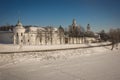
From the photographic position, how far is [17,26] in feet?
167

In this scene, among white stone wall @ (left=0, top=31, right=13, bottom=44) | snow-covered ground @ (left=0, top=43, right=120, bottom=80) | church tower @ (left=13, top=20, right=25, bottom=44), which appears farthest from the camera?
white stone wall @ (left=0, top=31, right=13, bottom=44)

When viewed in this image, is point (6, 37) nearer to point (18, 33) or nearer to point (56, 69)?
point (18, 33)

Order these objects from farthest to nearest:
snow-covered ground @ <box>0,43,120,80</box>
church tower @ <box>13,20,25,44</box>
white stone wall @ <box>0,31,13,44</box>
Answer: white stone wall @ <box>0,31,13,44</box> → church tower @ <box>13,20,25,44</box> → snow-covered ground @ <box>0,43,120,80</box>

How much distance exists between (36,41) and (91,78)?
150 ft

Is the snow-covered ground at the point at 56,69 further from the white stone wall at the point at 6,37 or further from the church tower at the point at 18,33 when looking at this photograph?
the white stone wall at the point at 6,37

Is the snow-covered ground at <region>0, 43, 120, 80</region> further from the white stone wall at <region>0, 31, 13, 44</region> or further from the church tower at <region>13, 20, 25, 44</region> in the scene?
the white stone wall at <region>0, 31, 13, 44</region>

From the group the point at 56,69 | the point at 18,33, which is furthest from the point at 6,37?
the point at 56,69

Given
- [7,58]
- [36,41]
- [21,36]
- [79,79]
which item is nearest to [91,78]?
[79,79]

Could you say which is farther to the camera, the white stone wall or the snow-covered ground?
the white stone wall

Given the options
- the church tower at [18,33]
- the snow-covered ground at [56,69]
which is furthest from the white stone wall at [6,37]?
the snow-covered ground at [56,69]

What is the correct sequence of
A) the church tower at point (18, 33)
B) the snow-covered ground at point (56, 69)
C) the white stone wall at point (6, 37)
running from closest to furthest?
1. the snow-covered ground at point (56, 69)
2. the church tower at point (18, 33)
3. the white stone wall at point (6, 37)

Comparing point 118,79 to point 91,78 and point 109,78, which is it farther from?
point 91,78

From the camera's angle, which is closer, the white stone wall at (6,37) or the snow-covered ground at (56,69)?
the snow-covered ground at (56,69)

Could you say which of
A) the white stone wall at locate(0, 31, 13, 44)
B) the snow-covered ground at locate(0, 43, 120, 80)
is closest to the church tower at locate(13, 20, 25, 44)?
the white stone wall at locate(0, 31, 13, 44)
